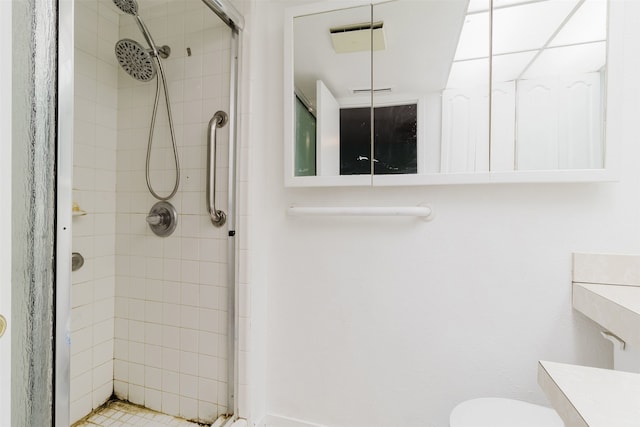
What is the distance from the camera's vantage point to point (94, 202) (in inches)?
56.7

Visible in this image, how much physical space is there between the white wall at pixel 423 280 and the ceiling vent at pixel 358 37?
29 cm

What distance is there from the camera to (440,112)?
1.13 meters

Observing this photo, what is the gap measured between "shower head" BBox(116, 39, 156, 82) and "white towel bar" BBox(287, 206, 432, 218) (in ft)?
2.88

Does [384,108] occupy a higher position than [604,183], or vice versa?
[384,108]

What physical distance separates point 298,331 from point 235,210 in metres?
0.59

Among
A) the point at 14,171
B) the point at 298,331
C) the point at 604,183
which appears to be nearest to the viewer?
the point at 14,171

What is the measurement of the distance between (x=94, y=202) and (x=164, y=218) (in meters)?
0.35

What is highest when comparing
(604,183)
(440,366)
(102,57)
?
(102,57)

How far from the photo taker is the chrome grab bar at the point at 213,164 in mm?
1302

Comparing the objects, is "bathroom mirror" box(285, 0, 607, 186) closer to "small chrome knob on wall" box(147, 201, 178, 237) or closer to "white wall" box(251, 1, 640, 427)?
"white wall" box(251, 1, 640, 427)

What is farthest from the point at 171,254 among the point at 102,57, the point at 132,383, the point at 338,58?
the point at 338,58

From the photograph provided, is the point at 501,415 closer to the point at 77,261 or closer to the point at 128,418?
the point at 128,418

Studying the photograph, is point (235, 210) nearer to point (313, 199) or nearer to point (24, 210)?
point (313, 199)

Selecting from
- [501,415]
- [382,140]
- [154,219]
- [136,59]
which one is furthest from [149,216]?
[501,415]
